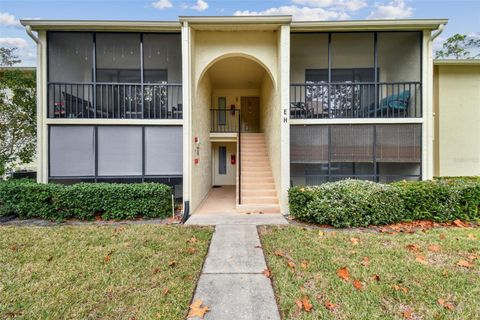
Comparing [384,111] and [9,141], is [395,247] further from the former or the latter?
[9,141]

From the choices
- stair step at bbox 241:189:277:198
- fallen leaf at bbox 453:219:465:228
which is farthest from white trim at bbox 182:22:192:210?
fallen leaf at bbox 453:219:465:228

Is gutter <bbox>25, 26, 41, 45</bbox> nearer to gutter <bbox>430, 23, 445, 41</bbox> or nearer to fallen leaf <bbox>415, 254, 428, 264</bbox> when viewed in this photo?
fallen leaf <bbox>415, 254, 428, 264</bbox>

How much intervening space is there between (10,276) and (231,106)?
978cm

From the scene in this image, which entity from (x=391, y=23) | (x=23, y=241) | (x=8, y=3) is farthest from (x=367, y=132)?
(x=8, y=3)

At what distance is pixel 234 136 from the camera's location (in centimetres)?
923

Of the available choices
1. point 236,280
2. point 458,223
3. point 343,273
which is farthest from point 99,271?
point 458,223

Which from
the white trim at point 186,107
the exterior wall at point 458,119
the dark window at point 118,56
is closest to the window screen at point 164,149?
the white trim at point 186,107

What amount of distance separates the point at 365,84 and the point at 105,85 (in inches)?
314

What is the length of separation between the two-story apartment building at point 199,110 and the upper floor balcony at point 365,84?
0.03 m

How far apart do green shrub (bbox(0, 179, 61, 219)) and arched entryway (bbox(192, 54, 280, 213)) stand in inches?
139

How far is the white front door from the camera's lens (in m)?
10.9

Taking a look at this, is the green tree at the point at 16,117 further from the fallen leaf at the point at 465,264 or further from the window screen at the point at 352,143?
the fallen leaf at the point at 465,264

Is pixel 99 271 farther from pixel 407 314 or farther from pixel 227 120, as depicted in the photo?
pixel 227 120

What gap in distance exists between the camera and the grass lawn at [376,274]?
229 centimetres
